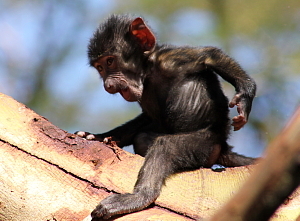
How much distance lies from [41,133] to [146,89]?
74.7 inches

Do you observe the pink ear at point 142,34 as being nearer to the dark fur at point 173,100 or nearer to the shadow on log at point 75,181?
the dark fur at point 173,100

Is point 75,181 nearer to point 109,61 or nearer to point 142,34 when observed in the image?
point 109,61

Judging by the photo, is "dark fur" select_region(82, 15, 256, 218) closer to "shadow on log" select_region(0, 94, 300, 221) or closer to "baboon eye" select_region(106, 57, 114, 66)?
"baboon eye" select_region(106, 57, 114, 66)

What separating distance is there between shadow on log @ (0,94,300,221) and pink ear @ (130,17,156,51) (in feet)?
6.56

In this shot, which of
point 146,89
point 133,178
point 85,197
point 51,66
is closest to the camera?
point 85,197

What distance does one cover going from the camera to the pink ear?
5.89 metres

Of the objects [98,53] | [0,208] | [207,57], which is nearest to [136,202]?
[0,208]

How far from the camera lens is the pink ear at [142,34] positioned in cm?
589

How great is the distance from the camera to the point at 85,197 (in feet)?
12.7

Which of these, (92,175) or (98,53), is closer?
(92,175)

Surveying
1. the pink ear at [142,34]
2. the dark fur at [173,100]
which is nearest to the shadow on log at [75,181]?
the dark fur at [173,100]

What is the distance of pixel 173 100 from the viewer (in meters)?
5.48

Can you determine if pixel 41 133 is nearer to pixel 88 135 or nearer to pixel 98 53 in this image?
pixel 88 135

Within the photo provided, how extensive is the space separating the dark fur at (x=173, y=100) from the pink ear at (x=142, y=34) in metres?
0.06
